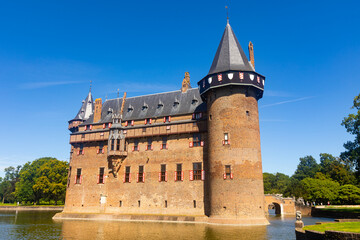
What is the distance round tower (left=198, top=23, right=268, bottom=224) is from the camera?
87.1 ft

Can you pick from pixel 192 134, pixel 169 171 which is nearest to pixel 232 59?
pixel 192 134

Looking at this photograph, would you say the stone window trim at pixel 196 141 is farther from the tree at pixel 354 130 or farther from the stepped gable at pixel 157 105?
the tree at pixel 354 130

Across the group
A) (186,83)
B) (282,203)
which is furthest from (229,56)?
(282,203)

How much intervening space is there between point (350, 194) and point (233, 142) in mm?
28519

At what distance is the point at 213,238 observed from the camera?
17672mm

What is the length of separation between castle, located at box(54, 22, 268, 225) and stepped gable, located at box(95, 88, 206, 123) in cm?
14

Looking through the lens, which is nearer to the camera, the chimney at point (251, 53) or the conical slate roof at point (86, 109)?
the chimney at point (251, 53)

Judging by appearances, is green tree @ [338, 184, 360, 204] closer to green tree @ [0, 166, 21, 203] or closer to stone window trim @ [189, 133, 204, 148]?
stone window trim @ [189, 133, 204, 148]

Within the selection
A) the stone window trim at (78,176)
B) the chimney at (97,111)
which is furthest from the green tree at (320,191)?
the stone window trim at (78,176)

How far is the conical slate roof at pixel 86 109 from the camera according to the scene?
140 ft

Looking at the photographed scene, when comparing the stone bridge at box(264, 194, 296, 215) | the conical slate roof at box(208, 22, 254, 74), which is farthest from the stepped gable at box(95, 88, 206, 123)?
the stone bridge at box(264, 194, 296, 215)

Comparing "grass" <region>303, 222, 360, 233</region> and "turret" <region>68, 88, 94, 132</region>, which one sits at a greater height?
"turret" <region>68, 88, 94, 132</region>

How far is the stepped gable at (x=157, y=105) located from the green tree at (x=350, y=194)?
1166 inches

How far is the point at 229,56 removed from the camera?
1222 inches
